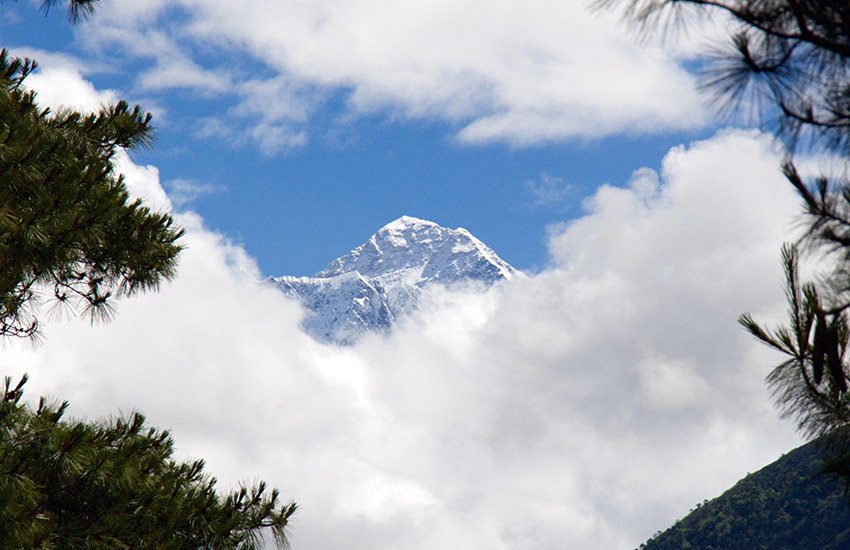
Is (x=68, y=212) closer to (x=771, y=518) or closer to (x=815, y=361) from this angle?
(x=815, y=361)

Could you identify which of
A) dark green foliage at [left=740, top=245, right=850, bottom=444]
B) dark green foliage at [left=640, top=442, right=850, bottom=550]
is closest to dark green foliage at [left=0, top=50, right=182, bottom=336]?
dark green foliage at [left=740, top=245, right=850, bottom=444]

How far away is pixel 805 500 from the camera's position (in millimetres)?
88250

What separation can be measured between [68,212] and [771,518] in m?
97.2

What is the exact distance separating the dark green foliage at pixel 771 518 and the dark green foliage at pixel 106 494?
86.6 meters

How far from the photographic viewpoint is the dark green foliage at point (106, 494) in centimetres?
673

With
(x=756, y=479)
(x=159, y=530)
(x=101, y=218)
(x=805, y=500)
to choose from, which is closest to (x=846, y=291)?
(x=101, y=218)

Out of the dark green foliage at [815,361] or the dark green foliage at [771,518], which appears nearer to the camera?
the dark green foliage at [815,361]

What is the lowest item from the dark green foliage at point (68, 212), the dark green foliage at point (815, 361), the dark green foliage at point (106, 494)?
the dark green foliage at point (815, 361)

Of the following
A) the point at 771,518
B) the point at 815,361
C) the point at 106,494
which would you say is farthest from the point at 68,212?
the point at 771,518

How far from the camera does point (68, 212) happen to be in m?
7.28

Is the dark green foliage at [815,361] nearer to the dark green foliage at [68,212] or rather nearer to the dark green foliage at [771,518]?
the dark green foliage at [68,212]

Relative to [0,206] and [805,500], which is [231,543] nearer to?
[0,206]

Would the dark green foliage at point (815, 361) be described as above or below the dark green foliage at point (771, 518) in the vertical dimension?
below

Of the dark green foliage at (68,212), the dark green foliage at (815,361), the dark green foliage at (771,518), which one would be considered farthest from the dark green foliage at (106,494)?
the dark green foliage at (771,518)
